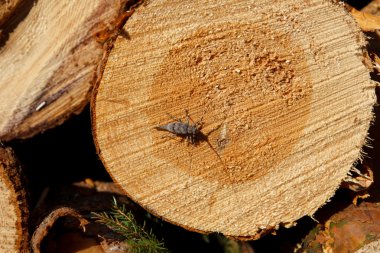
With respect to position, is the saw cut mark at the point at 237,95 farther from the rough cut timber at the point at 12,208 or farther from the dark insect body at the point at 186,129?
the rough cut timber at the point at 12,208

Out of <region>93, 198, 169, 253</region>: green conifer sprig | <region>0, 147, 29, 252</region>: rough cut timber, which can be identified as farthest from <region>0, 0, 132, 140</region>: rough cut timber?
<region>93, 198, 169, 253</region>: green conifer sprig

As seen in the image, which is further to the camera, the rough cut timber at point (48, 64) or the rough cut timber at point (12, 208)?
the rough cut timber at point (48, 64)

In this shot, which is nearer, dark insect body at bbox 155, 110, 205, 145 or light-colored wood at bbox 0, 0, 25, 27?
dark insect body at bbox 155, 110, 205, 145

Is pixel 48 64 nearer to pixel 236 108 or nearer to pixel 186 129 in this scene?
pixel 186 129

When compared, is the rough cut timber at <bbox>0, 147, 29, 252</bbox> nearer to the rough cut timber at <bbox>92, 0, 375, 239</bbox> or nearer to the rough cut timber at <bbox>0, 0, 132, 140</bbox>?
the rough cut timber at <bbox>0, 0, 132, 140</bbox>

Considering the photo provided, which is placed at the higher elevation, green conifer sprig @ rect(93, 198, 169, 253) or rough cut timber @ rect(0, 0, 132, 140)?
rough cut timber @ rect(0, 0, 132, 140)

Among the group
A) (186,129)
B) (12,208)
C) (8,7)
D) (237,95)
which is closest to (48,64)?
(8,7)

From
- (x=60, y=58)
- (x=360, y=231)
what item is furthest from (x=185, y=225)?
(x=60, y=58)

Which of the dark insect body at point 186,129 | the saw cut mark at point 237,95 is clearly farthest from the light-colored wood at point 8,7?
the dark insect body at point 186,129
